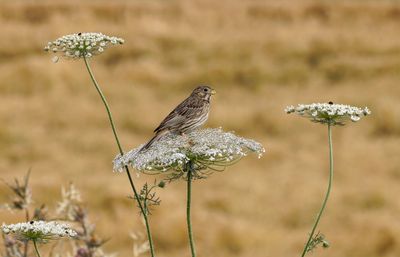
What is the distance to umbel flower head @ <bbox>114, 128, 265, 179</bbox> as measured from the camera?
6969 mm

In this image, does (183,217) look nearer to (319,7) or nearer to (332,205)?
(332,205)

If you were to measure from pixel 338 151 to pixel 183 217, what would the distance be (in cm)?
1119

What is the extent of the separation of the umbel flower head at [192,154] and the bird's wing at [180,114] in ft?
3.49

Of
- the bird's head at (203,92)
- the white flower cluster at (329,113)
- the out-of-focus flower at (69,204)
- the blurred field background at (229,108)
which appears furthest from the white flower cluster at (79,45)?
the blurred field background at (229,108)

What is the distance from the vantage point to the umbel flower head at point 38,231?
21.6 feet

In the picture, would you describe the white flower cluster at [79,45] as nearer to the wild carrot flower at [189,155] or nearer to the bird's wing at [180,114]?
the wild carrot flower at [189,155]

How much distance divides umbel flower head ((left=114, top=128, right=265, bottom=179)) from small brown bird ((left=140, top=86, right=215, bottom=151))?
2.13 feet

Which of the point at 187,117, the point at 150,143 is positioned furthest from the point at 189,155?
the point at 187,117

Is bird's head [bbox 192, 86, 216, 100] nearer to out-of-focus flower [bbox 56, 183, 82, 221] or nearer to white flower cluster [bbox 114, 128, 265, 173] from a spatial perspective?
out-of-focus flower [bbox 56, 183, 82, 221]

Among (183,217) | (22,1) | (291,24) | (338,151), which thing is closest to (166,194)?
(183,217)

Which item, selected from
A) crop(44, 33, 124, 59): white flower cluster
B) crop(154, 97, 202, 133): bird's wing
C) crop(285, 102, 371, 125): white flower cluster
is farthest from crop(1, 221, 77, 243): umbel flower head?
crop(154, 97, 202, 133): bird's wing

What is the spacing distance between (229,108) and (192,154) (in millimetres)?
41108

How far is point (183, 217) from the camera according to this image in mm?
34688

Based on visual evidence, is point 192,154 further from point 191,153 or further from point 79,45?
point 79,45
